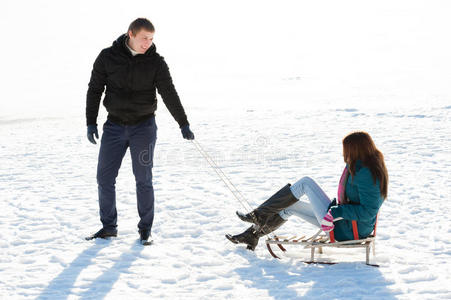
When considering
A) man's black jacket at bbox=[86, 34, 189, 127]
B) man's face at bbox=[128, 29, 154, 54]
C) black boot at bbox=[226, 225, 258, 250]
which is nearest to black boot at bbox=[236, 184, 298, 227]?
black boot at bbox=[226, 225, 258, 250]

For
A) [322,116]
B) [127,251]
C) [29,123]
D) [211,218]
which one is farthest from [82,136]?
[127,251]

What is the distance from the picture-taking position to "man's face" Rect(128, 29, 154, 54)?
13.5 feet

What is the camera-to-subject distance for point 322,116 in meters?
15.0

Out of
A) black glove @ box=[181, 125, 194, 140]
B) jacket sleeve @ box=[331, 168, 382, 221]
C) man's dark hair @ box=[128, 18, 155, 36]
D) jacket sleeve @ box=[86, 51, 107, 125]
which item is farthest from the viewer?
black glove @ box=[181, 125, 194, 140]

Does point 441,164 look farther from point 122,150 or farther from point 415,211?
→ point 122,150

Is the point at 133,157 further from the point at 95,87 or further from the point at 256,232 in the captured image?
the point at 256,232

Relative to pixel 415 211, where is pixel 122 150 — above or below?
above

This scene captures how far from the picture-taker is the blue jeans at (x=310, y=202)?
3971 mm

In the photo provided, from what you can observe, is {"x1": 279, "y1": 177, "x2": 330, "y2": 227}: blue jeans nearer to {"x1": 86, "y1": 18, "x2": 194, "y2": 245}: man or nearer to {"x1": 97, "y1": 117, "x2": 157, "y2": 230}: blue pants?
{"x1": 86, "y1": 18, "x2": 194, "y2": 245}: man

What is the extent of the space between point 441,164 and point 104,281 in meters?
5.84

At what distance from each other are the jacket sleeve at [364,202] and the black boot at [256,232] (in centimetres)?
66

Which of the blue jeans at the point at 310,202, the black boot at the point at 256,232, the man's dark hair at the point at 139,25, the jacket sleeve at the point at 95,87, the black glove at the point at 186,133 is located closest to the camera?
the blue jeans at the point at 310,202

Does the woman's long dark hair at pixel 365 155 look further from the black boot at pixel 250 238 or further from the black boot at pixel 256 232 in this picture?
the black boot at pixel 250 238

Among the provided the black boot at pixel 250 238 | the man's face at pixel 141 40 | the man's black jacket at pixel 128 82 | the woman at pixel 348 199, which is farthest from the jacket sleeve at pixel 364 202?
the man's face at pixel 141 40
